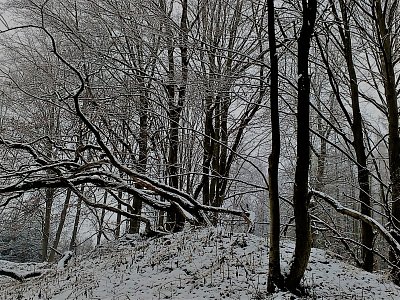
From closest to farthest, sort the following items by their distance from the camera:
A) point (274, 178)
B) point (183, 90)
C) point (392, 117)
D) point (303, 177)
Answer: point (303, 177) → point (274, 178) → point (392, 117) → point (183, 90)

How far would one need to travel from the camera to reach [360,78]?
9.58m

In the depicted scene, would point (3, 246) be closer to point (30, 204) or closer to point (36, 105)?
point (36, 105)

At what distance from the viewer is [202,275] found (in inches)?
243

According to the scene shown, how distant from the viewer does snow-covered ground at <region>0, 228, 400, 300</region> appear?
18.7ft

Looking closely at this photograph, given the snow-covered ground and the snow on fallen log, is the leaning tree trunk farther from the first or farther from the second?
the snow on fallen log

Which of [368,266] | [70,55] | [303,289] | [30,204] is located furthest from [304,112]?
[30,204]

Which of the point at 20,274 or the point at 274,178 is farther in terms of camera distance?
the point at 20,274

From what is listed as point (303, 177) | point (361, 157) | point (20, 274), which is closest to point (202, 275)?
point (303, 177)

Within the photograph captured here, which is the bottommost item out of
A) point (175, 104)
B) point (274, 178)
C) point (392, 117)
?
point (274, 178)

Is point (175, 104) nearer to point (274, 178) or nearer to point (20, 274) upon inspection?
point (274, 178)

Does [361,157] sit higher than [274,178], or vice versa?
[361,157]

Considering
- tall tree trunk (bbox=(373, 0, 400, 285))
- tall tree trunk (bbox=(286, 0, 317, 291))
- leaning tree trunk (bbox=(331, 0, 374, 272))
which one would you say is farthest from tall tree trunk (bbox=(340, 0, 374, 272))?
tall tree trunk (bbox=(286, 0, 317, 291))

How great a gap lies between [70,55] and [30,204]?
431cm

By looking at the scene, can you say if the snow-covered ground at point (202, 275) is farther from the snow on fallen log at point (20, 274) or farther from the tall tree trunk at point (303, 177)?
the snow on fallen log at point (20, 274)
